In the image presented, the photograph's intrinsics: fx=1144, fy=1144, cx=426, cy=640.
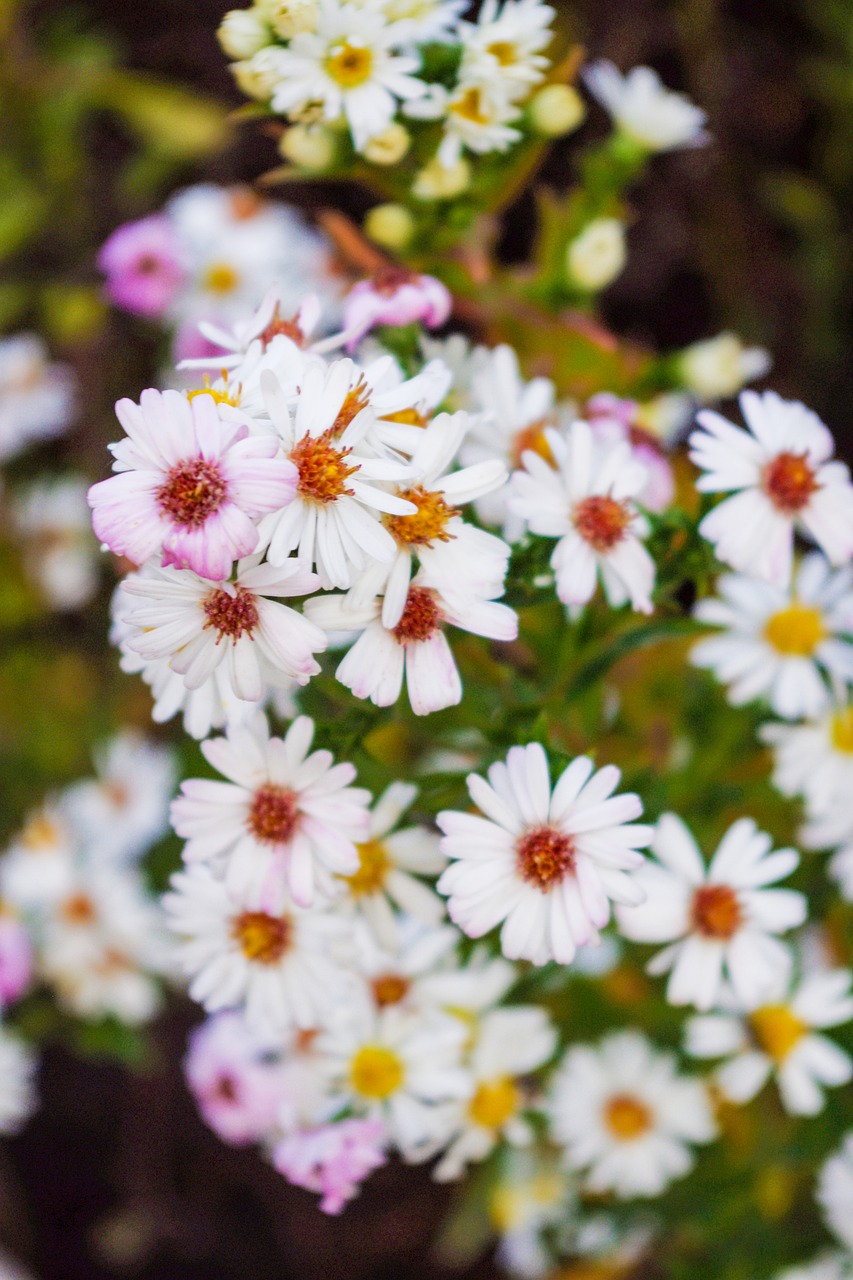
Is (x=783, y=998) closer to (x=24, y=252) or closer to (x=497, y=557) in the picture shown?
(x=497, y=557)

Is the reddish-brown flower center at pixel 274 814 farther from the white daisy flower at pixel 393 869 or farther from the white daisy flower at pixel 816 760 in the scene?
the white daisy flower at pixel 816 760

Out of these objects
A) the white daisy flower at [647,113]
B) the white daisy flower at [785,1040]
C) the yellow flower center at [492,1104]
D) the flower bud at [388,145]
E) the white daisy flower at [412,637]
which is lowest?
the yellow flower center at [492,1104]

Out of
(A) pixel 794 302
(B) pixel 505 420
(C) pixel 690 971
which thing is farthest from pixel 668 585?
(A) pixel 794 302

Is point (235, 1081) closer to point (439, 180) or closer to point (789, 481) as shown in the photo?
point (789, 481)

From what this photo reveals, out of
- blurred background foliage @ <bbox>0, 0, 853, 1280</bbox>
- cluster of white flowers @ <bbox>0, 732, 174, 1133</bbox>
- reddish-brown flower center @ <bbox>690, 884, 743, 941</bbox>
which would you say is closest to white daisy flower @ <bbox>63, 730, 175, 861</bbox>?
cluster of white flowers @ <bbox>0, 732, 174, 1133</bbox>

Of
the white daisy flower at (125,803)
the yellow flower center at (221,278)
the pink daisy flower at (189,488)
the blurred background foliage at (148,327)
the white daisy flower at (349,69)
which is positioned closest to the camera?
the pink daisy flower at (189,488)

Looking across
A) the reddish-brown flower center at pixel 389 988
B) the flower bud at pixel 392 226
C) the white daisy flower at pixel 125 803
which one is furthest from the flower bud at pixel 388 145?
the white daisy flower at pixel 125 803

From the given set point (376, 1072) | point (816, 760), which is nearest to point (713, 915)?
point (816, 760)
